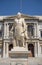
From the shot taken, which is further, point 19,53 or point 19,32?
point 19,32

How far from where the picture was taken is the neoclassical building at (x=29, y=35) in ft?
184

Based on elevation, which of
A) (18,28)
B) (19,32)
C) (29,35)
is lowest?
(19,32)

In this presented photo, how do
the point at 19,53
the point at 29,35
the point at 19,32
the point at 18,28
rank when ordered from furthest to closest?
1. the point at 29,35
2. the point at 18,28
3. the point at 19,32
4. the point at 19,53

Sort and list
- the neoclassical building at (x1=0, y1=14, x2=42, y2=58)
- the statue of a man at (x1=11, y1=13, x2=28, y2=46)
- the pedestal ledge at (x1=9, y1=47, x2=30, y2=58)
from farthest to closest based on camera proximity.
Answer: the neoclassical building at (x1=0, y1=14, x2=42, y2=58), the statue of a man at (x1=11, y1=13, x2=28, y2=46), the pedestal ledge at (x1=9, y1=47, x2=30, y2=58)

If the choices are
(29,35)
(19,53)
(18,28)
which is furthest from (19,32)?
(29,35)

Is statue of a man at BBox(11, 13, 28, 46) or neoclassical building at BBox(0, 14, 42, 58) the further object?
neoclassical building at BBox(0, 14, 42, 58)

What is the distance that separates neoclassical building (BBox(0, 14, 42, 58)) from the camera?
56.2 metres

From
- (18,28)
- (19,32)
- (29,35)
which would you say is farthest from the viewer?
(29,35)

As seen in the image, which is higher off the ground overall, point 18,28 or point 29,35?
point 29,35

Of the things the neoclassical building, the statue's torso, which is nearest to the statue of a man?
the statue's torso

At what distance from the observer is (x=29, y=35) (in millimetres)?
57906

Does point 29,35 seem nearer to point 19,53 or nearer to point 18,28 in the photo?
point 18,28

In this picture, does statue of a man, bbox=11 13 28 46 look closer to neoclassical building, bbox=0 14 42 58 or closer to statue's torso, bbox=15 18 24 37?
statue's torso, bbox=15 18 24 37

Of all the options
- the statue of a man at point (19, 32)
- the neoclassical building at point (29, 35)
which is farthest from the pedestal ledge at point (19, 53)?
the neoclassical building at point (29, 35)
